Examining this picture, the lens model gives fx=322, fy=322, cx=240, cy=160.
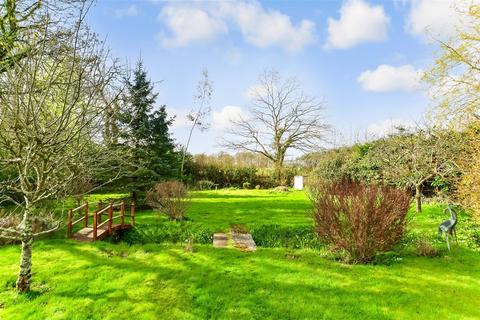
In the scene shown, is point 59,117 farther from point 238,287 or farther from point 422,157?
point 422,157

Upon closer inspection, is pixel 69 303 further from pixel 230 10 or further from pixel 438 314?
pixel 230 10

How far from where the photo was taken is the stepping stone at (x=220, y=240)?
948 centimetres

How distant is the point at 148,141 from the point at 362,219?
41.3 ft

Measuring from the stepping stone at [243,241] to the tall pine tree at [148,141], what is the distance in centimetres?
699

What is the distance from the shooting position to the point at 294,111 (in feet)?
107

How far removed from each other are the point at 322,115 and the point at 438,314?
28.2 m

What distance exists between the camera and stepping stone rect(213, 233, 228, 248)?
9484 millimetres

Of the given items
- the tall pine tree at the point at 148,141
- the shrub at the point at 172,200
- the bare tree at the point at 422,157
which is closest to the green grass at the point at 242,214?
the shrub at the point at 172,200

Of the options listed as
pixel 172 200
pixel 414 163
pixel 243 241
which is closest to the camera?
pixel 243 241

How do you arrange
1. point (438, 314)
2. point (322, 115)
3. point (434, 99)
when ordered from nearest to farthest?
point (438, 314), point (434, 99), point (322, 115)

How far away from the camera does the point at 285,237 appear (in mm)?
10312

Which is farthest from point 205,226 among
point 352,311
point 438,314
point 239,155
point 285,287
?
point 239,155

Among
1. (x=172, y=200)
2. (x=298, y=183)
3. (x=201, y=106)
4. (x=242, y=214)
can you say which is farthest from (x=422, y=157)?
(x=201, y=106)

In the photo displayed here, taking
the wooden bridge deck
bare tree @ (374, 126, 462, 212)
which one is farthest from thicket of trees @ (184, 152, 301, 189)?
the wooden bridge deck
